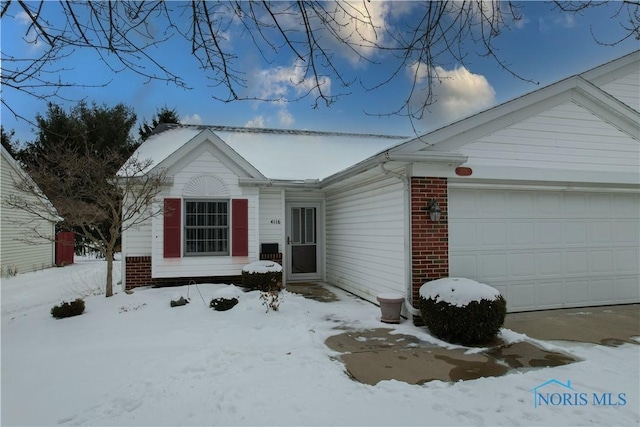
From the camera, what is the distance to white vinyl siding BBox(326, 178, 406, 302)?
24.5 ft

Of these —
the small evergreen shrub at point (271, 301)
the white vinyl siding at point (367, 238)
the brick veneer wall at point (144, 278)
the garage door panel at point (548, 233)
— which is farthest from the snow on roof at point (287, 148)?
the garage door panel at point (548, 233)

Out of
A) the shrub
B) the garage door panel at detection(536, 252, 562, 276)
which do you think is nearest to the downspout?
the garage door panel at detection(536, 252, 562, 276)

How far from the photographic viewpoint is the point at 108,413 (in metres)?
3.63

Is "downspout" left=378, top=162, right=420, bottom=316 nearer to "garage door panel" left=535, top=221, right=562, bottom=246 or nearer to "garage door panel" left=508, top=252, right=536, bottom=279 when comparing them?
"garage door panel" left=508, top=252, right=536, bottom=279

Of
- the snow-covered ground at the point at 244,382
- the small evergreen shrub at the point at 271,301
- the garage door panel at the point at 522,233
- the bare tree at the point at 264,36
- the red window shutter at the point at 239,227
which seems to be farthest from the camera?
the red window shutter at the point at 239,227

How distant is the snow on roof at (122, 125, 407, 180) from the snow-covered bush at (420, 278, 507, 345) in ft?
20.9

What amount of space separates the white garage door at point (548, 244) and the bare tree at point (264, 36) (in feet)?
13.2

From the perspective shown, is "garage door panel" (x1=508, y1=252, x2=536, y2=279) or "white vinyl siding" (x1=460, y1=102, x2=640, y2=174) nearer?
"white vinyl siding" (x1=460, y1=102, x2=640, y2=174)

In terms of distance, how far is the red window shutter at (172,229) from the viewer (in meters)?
9.78

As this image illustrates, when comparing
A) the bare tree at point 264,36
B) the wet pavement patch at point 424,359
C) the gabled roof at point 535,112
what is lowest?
the wet pavement patch at point 424,359

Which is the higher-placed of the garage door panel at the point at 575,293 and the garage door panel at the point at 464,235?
the garage door panel at the point at 464,235

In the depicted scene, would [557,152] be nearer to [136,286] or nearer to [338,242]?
[338,242]

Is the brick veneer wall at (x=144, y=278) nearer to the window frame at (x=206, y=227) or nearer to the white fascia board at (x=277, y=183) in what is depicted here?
the window frame at (x=206, y=227)

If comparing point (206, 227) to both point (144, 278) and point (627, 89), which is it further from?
point (627, 89)
